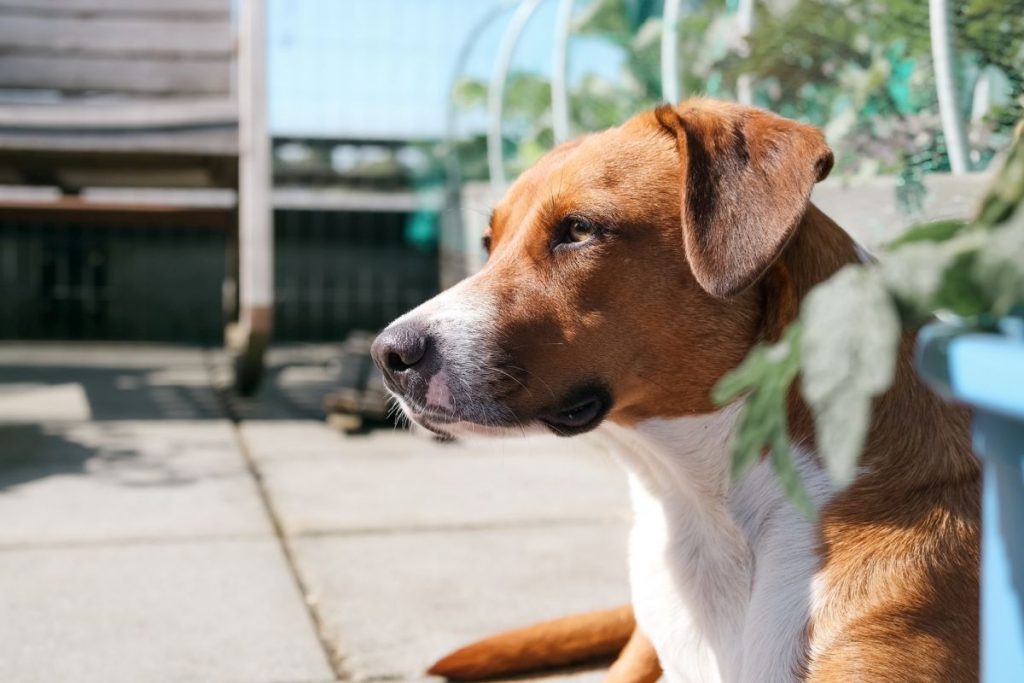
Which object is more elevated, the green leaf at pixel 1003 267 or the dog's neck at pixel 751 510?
the green leaf at pixel 1003 267

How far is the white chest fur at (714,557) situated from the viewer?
1655 millimetres

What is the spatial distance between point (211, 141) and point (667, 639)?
3795 mm

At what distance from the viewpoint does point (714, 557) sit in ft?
→ 6.00

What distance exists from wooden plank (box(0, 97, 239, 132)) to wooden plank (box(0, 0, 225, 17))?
2.20 feet

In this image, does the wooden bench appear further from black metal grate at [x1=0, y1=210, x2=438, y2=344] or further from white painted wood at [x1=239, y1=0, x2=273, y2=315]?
black metal grate at [x1=0, y1=210, x2=438, y2=344]

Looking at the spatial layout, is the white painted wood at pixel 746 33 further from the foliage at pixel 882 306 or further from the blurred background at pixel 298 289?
the foliage at pixel 882 306

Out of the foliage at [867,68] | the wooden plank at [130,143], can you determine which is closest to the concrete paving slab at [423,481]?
the wooden plank at [130,143]

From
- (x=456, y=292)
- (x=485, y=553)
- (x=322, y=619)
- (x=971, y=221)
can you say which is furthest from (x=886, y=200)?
(x=971, y=221)

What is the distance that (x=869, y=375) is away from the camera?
65 centimetres

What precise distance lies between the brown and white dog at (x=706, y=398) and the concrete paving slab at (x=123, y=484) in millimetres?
1645

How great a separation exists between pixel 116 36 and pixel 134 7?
20 cm

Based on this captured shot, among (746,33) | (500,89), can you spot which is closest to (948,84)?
(746,33)

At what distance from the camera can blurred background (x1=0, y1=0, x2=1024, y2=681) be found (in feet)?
8.46

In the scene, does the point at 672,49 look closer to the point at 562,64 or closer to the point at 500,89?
the point at 562,64
